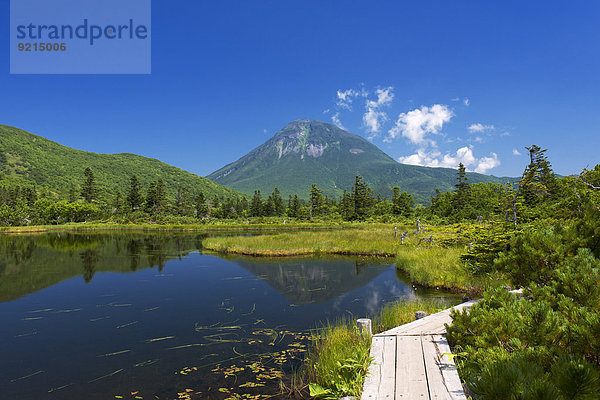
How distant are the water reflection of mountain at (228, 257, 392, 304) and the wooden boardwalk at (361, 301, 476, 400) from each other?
26.0 feet

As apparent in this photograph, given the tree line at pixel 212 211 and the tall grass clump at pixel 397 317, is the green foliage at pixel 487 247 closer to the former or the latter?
the tall grass clump at pixel 397 317

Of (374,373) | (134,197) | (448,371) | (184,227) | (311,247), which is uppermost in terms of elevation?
(134,197)

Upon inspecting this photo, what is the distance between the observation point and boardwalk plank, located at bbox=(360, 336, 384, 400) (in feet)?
15.3

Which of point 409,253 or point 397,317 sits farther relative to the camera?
point 409,253

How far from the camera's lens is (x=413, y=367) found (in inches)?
211

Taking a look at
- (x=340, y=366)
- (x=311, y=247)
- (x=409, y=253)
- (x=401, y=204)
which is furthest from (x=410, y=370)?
(x=401, y=204)

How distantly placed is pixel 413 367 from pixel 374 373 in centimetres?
74

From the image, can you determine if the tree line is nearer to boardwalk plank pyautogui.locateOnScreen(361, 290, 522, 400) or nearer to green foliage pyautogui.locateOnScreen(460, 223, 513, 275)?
green foliage pyautogui.locateOnScreen(460, 223, 513, 275)

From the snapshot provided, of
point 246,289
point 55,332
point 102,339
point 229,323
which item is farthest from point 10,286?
point 229,323

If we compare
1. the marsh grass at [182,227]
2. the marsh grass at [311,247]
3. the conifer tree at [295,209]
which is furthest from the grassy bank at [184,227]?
the marsh grass at [311,247]

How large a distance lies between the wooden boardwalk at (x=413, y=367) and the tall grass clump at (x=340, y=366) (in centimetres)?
28

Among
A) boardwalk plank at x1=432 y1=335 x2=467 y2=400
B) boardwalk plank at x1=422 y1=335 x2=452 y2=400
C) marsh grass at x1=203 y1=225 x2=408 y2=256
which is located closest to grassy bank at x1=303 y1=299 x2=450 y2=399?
boardwalk plank at x1=422 y1=335 x2=452 y2=400

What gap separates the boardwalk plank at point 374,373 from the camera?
467 cm

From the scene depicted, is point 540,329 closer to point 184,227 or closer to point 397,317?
point 397,317
